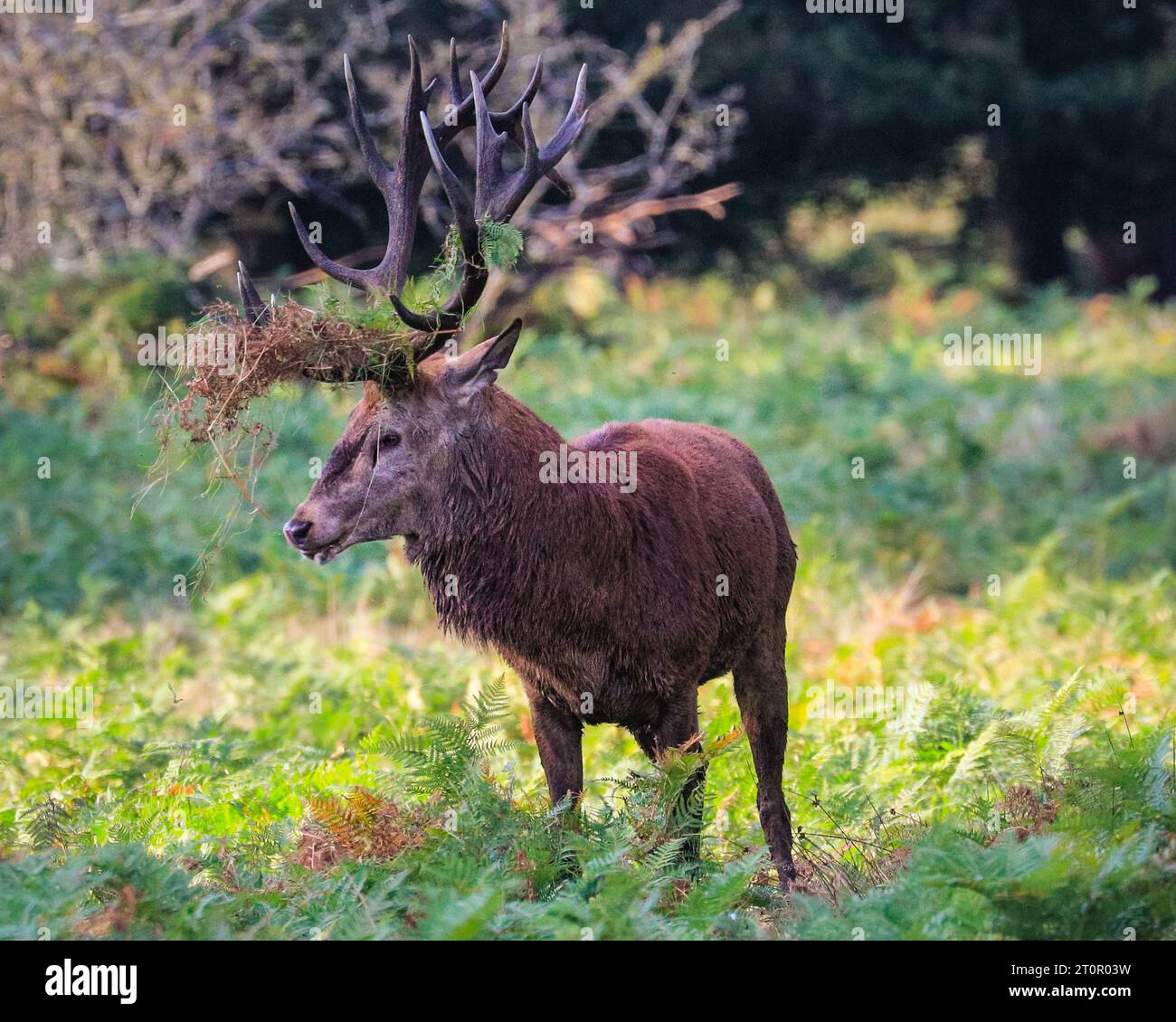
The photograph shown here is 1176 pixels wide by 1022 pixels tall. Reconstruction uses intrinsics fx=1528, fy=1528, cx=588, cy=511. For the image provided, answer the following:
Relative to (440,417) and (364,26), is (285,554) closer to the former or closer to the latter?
(440,417)

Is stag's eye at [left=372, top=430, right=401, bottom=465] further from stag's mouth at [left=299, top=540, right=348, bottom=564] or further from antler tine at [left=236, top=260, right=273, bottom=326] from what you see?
antler tine at [left=236, top=260, right=273, bottom=326]

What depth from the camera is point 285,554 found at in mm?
12141

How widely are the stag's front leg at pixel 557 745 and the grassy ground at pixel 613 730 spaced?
0.57ft

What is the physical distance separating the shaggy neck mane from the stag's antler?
0.47 m

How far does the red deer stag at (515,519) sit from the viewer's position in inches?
242

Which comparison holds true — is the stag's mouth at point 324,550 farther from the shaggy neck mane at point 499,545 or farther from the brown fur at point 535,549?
the shaggy neck mane at point 499,545

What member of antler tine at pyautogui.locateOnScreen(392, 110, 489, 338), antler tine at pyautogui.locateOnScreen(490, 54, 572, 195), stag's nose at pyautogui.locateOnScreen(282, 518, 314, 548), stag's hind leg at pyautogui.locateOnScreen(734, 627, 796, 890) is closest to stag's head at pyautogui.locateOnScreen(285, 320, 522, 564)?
stag's nose at pyautogui.locateOnScreen(282, 518, 314, 548)

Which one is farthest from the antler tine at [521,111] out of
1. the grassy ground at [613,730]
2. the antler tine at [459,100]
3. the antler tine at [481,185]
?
the grassy ground at [613,730]

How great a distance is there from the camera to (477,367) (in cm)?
621

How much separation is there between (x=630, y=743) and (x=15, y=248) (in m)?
10.3

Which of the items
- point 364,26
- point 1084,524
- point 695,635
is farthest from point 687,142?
point 695,635

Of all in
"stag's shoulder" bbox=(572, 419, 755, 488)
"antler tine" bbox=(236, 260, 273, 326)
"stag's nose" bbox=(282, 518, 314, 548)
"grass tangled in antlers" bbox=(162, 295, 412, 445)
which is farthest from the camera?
"stag's shoulder" bbox=(572, 419, 755, 488)

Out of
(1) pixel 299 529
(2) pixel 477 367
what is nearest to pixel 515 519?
(2) pixel 477 367

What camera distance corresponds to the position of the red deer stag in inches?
242
